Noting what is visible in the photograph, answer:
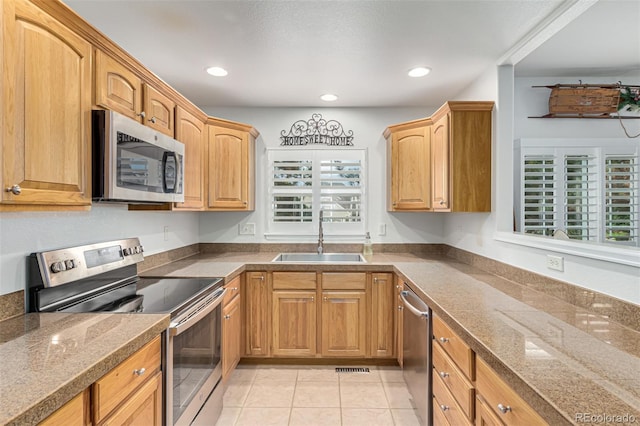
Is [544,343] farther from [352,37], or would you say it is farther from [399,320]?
[352,37]

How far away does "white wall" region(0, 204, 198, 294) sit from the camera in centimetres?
133

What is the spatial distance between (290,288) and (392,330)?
90cm

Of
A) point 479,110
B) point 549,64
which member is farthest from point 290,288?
point 549,64

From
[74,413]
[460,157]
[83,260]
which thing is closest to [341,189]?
[460,157]

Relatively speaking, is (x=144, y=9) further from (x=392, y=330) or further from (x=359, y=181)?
(x=392, y=330)

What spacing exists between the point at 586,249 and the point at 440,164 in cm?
122

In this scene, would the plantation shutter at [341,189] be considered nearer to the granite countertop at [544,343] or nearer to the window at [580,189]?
the granite countertop at [544,343]

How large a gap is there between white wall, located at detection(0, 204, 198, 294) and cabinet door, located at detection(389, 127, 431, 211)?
2.00m

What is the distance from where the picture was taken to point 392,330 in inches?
104

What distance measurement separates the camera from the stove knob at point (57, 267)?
4.73 ft

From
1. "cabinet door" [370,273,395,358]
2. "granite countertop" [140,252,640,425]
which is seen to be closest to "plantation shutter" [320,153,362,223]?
"cabinet door" [370,273,395,358]

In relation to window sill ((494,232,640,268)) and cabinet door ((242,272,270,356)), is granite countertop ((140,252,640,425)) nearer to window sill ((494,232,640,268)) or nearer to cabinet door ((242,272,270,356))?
window sill ((494,232,640,268))

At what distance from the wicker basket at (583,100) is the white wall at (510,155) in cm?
5

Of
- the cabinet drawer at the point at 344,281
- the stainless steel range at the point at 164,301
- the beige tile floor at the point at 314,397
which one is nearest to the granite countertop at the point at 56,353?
the stainless steel range at the point at 164,301
